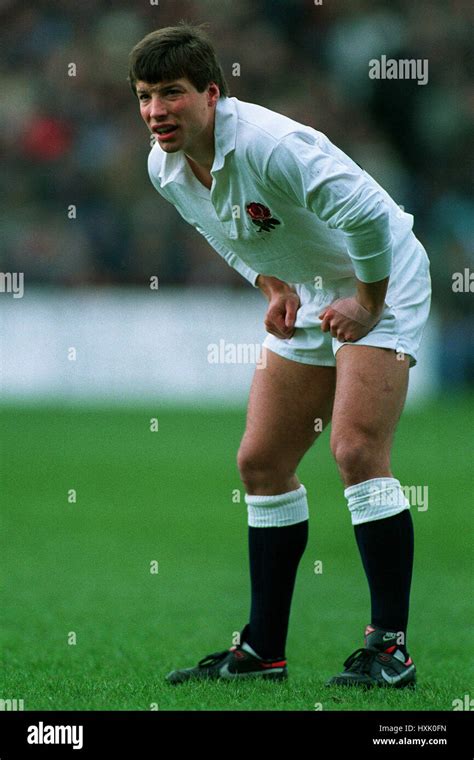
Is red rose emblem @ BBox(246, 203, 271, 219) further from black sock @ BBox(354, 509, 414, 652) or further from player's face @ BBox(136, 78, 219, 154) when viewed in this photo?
black sock @ BBox(354, 509, 414, 652)

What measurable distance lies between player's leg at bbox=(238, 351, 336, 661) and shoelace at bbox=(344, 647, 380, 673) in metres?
0.38

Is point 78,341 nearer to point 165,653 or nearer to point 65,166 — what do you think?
point 65,166

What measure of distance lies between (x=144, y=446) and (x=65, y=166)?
238 inches

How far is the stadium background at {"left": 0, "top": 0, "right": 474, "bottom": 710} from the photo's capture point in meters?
8.27

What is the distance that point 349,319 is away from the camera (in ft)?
14.2

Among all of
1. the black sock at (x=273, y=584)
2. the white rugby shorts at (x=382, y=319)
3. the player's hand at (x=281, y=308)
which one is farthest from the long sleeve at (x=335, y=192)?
the black sock at (x=273, y=584)

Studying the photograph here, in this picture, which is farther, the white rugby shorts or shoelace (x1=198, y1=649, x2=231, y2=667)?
shoelace (x1=198, y1=649, x2=231, y2=667)

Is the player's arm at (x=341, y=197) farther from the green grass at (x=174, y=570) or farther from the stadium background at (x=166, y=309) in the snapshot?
the stadium background at (x=166, y=309)

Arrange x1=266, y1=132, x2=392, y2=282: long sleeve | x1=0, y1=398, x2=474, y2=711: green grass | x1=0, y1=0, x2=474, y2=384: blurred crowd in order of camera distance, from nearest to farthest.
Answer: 1. x1=266, y1=132, x2=392, y2=282: long sleeve
2. x1=0, y1=398, x2=474, y2=711: green grass
3. x1=0, y1=0, x2=474, y2=384: blurred crowd

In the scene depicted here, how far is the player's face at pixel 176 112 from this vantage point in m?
4.19

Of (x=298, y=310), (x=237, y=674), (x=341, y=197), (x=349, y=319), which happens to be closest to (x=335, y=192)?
(x=341, y=197)

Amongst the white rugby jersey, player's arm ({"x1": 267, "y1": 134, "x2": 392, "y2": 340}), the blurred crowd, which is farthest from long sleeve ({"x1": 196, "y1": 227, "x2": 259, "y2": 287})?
the blurred crowd

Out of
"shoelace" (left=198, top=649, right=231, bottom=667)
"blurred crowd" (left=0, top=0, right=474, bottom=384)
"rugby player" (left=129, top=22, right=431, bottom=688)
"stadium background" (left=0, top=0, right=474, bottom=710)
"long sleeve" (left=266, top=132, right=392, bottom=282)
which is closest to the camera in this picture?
"long sleeve" (left=266, top=132, right=392, bottom=282)

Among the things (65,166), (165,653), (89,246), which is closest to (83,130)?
(65,166)
